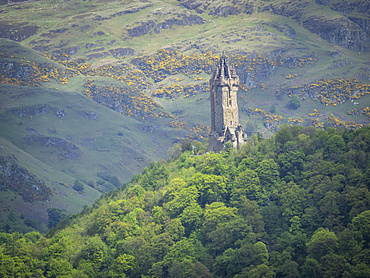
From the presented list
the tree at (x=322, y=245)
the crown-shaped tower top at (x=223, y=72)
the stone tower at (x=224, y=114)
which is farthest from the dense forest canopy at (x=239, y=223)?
the crown-shaped tower top at (x=223, y=72)

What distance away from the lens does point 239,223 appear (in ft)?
376

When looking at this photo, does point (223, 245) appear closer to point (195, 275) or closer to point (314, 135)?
point (195, 275)

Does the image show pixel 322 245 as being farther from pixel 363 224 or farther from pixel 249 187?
pixel 249 187

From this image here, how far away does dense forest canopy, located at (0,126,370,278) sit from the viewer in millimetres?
103688

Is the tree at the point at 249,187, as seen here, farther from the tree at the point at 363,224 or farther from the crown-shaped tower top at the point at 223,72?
the crown-shaped tower top at the point at 223,72

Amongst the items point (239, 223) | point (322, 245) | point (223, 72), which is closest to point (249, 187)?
point (239, 223)

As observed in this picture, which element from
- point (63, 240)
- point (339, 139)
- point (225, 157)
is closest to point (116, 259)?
point (63, 240)

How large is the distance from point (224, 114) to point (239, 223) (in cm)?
3425

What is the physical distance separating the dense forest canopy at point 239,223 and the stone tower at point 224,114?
11.9ft

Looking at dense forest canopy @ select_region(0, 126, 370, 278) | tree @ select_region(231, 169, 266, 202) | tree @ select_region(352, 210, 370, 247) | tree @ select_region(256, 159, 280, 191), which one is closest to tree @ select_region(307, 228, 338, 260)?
dense forest canopy @ select_region(0, 126, 370, 278)

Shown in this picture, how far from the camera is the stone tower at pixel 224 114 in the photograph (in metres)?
142

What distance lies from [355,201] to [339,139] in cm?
2190

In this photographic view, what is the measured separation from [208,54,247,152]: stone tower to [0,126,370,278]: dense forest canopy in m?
3.64

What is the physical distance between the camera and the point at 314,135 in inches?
5320
